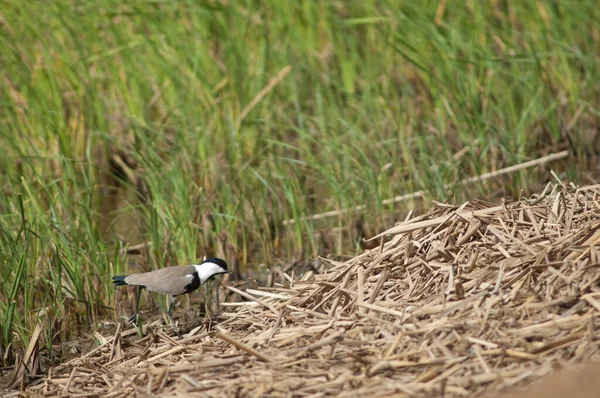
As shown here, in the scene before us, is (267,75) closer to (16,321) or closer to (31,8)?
(31,8)

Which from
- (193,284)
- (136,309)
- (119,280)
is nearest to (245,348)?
(193,284)

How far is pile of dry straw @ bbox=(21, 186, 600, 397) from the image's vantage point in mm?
3770

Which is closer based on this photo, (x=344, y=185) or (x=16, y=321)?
(x=16, y=321)

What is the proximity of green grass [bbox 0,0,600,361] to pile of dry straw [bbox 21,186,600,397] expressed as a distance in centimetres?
108

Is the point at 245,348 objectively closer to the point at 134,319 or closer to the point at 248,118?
the point at 134,319

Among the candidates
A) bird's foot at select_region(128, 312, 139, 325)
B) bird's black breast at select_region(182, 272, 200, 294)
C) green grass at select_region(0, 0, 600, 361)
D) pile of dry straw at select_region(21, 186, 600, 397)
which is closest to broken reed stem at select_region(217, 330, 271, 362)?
pile of dry straw at select_region(21, 186, 600, 397)

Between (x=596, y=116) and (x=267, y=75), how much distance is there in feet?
9.26

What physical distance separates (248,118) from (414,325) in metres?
3.79

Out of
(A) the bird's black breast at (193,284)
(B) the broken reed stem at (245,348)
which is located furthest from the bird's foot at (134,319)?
(B) the broken reed stem at (245,348)

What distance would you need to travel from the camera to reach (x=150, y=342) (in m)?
4.86

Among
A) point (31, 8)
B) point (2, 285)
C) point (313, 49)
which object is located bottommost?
point (2, 285)

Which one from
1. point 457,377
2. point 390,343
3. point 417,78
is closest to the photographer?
point 457,377

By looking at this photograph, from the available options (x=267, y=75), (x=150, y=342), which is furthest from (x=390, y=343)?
(x=267, y=75)

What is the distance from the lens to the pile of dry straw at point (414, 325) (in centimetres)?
377
